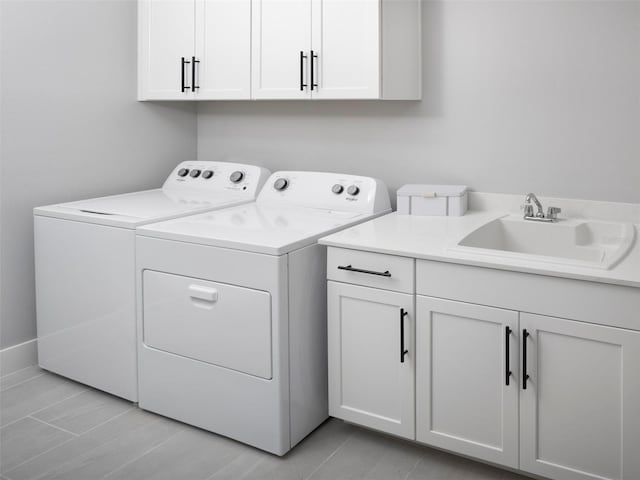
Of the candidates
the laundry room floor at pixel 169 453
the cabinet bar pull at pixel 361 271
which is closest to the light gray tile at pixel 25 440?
the laundry room floor at pixel 169 453

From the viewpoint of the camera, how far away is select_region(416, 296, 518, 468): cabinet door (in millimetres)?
1934

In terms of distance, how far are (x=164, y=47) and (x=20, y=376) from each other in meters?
1.68

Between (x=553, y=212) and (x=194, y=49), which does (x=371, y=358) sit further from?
(x=194, y=49)

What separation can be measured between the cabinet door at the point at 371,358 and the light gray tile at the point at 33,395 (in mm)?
1212

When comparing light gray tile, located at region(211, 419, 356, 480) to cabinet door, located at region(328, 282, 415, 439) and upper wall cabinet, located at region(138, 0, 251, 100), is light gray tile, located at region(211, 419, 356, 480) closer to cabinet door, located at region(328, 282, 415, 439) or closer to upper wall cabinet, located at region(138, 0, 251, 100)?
cabinet door, located at region(328, 282, 415, 439)

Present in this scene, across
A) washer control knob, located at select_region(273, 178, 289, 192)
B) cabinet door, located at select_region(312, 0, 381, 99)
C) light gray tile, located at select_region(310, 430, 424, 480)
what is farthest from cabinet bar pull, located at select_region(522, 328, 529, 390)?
washer control knob, located at select_region(273, 178, 289, 192)

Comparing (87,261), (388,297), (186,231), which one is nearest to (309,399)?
(388,297)

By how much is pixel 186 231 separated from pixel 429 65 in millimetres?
1263

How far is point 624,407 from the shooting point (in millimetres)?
1763

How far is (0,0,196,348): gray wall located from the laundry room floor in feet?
2.08

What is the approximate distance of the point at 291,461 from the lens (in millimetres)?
2184

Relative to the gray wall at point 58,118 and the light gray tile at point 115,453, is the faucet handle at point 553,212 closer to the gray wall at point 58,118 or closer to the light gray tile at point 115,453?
the light gray tile at point 115,453

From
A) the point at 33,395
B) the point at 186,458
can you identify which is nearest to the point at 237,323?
the point at 186,458

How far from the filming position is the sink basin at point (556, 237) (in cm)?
231
